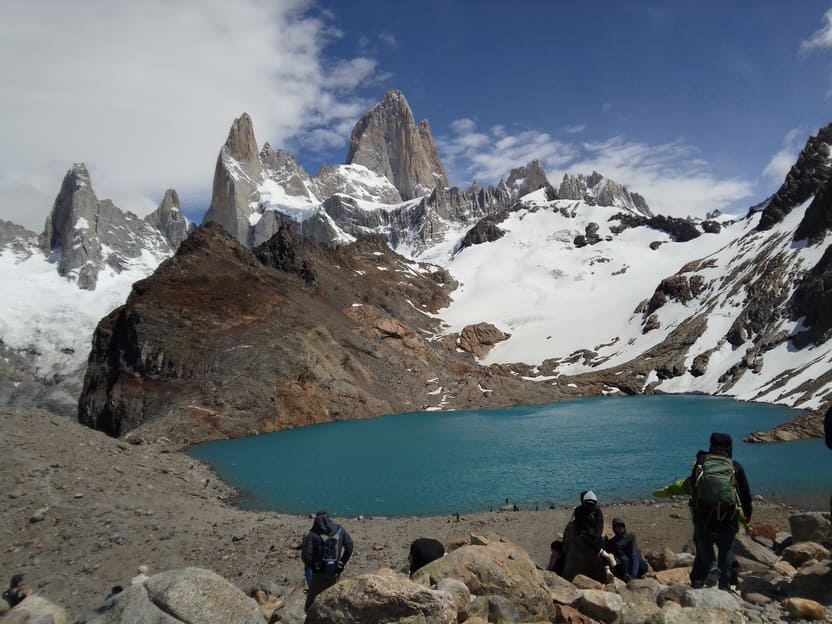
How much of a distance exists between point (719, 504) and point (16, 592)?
15.4 m

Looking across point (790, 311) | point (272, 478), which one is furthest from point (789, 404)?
point (272, 478)

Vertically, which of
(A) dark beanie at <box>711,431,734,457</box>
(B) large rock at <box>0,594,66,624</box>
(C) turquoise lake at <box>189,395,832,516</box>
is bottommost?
(C) turquoise lake at <box>189,395,832,516</box>

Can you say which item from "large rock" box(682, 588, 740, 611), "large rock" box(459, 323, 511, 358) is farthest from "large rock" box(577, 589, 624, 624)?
"large rock" box(459, 323, 511, 358)

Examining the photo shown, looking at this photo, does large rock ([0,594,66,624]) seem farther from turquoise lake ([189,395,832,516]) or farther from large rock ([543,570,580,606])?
turquoise lake ([189,395,832,516])

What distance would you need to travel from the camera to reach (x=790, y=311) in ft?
296

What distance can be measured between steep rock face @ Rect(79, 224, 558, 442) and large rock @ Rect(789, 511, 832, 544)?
56.5m

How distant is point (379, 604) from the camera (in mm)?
7832

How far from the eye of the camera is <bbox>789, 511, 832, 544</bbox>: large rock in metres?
12.6

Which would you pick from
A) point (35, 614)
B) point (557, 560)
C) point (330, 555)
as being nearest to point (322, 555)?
point (330, 555)

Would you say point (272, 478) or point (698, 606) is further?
point (272, 478)

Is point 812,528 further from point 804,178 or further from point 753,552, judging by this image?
point 804,178

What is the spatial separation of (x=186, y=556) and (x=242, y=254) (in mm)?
84408

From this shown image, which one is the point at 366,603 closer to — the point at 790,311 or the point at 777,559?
the point at 777,559

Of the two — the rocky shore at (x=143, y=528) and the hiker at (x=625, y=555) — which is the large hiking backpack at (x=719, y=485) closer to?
the hiker at (x=625, y=555)
